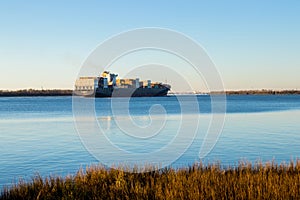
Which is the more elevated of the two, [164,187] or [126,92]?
[126,92]

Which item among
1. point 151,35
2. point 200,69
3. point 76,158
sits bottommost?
point 76,158

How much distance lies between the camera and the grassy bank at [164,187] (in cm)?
927

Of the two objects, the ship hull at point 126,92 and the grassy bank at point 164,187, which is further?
the ship hull at point 126,92

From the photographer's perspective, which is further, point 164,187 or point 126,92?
point 126,92

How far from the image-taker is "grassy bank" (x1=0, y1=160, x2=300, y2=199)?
9.27m

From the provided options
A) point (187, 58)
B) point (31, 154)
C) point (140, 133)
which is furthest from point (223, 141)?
point (187, 58)

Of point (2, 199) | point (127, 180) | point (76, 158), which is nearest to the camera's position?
point (2, 199)

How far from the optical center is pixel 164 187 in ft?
34.3

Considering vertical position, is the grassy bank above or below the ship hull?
below

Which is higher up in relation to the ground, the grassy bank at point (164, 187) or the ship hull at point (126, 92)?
the ship hull at point (126, 92)

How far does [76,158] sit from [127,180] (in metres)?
10.1

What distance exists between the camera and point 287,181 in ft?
33.4

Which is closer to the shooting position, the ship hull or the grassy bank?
the grassy bank

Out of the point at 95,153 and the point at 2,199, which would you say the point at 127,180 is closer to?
the point at 2,199
